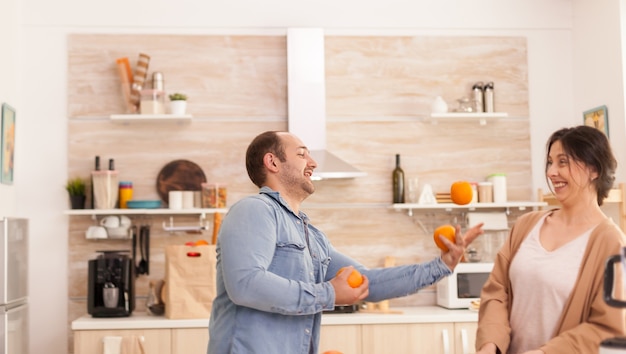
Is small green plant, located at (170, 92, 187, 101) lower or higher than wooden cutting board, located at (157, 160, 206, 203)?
higher

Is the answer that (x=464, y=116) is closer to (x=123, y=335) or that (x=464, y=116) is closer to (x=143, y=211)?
(x=143, y=211)

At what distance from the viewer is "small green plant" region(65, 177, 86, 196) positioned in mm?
4637

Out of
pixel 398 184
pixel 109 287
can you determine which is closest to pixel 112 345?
pixel 109 287

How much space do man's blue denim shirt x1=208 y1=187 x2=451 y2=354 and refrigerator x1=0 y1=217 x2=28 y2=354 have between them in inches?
73.9

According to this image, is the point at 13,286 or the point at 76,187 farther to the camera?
the point at 76,187

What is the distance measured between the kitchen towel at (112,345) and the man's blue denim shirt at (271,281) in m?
1.97

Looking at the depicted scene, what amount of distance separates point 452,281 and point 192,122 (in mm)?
1849

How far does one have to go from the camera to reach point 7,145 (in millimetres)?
4426

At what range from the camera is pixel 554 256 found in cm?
221

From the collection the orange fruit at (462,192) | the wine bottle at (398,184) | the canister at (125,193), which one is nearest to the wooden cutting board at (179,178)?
the canister at (125,193)

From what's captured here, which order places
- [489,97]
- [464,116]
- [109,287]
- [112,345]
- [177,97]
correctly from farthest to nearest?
[489,97]
[464,116]
[177,97]
[109,287]
[112,345]

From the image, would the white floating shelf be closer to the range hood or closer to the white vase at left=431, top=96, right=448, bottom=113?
the range hood

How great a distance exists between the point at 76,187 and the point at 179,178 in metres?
0.61

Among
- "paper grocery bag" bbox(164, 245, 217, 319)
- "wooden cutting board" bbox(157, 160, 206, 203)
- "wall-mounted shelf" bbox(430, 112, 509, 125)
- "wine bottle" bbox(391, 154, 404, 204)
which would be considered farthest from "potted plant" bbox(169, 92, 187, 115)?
"wall-mounted shelf" bbox(430, 112, 509, 125)
